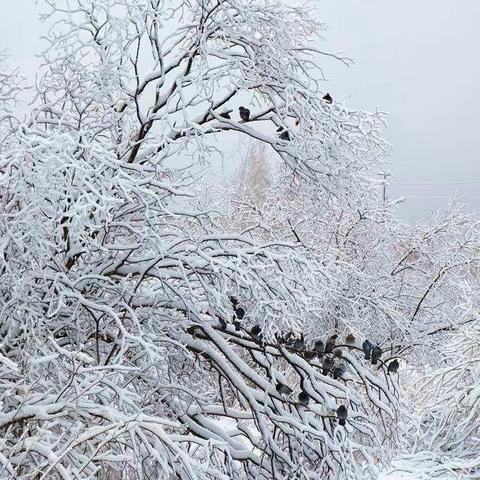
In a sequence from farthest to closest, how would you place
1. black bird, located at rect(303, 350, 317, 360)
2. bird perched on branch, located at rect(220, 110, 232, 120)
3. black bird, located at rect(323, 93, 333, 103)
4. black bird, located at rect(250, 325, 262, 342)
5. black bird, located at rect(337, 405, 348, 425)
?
bird perched on branch, located at rect(220, 110, 232, 120), black bird, located at rect(323, 93, 333, 103), black bird, located at rect(303, 350, 317, 360), black bird, located at rect(250, 325, 262, 342), black bird, located at rect(337, 405, 348, 425)

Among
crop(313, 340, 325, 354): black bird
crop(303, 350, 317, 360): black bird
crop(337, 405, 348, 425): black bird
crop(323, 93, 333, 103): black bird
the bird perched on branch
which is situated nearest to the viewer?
crop(337, 405, 348, 425): black bird

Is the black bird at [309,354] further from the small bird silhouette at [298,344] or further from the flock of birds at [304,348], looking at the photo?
the small bird silhouette at [298,344]

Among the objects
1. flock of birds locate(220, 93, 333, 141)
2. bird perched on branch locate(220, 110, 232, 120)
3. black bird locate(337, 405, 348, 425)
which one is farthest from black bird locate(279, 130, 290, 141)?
black bird locate(337, 405, 348, 425)

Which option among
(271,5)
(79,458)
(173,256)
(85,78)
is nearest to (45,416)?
(79,458)

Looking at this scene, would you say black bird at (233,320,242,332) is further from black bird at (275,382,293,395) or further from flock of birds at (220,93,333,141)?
flock of birds at (220,93,333,141)

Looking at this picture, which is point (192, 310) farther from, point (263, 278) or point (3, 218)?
point (3, 218)

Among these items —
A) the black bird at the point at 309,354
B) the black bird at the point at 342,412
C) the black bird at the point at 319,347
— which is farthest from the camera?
the black bird at the point at 309,354

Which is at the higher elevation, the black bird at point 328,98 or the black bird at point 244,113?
the black bird at point 328,98

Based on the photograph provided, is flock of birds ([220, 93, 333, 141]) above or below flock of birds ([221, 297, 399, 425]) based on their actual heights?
above

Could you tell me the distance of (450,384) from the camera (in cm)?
1077

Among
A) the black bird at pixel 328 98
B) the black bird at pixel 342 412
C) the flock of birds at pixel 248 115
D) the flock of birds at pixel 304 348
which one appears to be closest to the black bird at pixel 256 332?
the flock of birds at pixel 304 348

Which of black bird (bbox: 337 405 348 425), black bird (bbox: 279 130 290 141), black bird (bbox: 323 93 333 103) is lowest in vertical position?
black bird (bbox: 337 405 348 425)

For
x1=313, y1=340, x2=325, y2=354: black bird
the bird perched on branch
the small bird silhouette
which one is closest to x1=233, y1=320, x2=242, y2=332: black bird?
the small bird silhouette

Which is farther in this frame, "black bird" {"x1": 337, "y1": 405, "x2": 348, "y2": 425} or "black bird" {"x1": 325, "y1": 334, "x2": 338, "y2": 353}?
"black bird" {"x1": 325, "y1": 334, "x2": 338, "y2": 353}
